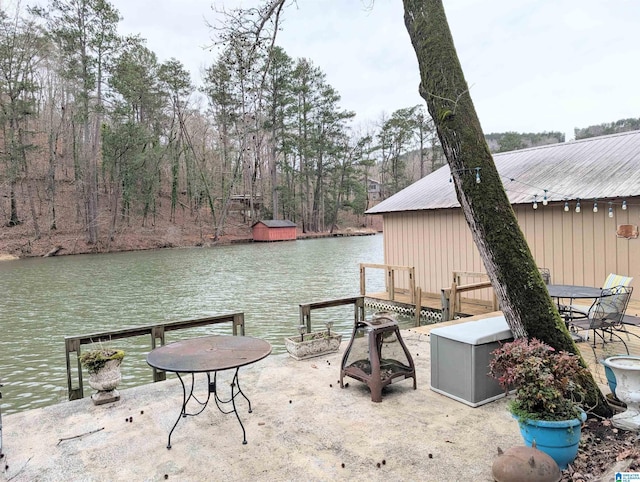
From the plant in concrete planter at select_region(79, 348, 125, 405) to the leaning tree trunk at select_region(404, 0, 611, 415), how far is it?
3.23 m

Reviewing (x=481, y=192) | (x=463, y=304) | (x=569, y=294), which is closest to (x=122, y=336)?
(x=481, y=192)

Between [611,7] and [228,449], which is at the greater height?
[611,7]

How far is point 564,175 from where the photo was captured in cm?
788

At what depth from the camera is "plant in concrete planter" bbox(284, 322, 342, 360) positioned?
4750 mm

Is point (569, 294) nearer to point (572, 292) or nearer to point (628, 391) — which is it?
point (572, 292)

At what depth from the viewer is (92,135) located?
27984mm

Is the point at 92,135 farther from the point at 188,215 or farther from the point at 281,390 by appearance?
the point at 281,390

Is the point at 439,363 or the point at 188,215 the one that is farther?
the point at 188,215

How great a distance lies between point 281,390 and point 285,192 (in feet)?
117

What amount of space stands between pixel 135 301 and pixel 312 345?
7555 mm

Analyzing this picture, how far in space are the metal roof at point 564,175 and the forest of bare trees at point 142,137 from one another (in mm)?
9031

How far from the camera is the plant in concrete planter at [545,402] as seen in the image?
2.27 m

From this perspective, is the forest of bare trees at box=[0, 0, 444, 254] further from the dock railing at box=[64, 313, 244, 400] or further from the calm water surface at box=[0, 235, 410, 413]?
Result: the dock railing at box=[64, 313, 244, 400]

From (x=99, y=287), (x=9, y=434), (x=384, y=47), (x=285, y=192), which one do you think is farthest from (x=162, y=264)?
(x=285, y=192)
